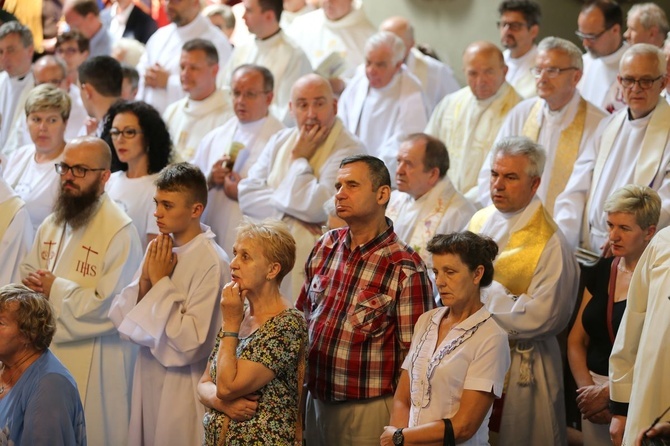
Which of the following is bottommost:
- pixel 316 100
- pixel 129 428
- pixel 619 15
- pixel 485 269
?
pixel 129 428

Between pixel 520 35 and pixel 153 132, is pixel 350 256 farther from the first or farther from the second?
pixel 520 35

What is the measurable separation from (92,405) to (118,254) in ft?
2.51

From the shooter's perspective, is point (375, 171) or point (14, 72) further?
point (14, 72)

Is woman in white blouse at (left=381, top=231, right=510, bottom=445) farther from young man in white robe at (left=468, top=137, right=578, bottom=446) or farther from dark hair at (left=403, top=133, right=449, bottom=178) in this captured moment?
dark hair at (left=403, top=133, right=449, bottom=178)

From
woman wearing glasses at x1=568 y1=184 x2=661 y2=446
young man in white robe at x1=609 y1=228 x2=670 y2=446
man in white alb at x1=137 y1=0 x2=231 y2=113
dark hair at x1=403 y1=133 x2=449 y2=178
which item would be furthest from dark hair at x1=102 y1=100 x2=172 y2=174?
young man in white robe at x1=609 y1=228 x2=670 y2=446

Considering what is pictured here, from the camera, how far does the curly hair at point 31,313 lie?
14.9ft

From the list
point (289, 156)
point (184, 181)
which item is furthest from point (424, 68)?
point (184, 181)

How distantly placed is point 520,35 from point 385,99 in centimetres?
Answer: 120

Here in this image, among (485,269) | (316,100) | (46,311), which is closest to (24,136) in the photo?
(316,100)

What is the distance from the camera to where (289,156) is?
6.91 m

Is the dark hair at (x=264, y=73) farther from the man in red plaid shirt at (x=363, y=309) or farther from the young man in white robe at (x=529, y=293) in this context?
the man in red plaid shirt at (x=363, y=309)

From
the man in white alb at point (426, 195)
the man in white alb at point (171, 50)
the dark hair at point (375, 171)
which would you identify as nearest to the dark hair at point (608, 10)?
the man in white alb at point (426, 195)

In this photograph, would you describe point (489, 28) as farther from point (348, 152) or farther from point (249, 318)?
point (249, 318)

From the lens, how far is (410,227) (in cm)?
617
